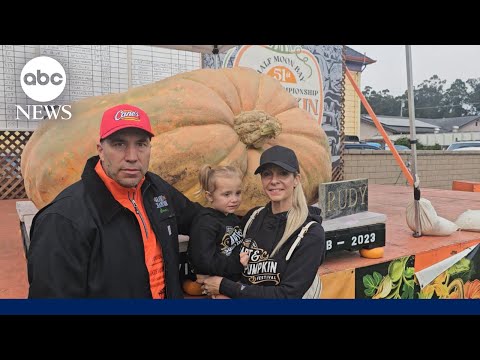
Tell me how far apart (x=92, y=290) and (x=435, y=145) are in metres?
2.58

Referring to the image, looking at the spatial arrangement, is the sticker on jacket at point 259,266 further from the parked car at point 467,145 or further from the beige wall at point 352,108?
the parked car at point 467,145

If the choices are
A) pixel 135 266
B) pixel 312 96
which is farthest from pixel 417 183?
pixel 312 96

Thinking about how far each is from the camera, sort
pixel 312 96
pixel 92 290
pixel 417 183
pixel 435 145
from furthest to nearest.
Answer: pixel 312 96
pixel 435 145
pixel 417 183
pixel 92 290

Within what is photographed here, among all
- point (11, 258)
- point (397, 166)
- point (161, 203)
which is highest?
point (397, 166)

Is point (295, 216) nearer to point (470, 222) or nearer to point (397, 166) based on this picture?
point (470, 222)

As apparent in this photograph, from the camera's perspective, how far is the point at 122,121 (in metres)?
1.36

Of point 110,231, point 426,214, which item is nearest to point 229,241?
point 110,231

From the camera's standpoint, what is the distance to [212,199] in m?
1.62

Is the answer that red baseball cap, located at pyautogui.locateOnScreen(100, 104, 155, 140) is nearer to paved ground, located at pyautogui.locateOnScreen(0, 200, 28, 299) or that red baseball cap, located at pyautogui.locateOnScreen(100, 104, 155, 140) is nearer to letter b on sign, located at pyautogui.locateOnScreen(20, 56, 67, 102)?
letter b on sign, located at pyautogui.locateOnScreen(20, 56, 67, 102)

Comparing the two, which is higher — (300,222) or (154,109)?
(154,109)

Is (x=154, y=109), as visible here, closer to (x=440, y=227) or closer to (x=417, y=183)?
(x=417, y=183)

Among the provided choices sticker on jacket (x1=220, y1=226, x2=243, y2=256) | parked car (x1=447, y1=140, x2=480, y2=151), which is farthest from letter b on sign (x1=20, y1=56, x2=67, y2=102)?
parked car (x1=447, y1=140, x2=480, y2=151)

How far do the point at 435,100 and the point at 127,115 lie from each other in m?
1.80

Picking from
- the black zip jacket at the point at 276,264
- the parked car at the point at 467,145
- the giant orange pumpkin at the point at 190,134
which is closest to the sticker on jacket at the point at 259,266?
the black zip jacket at the point at 276,264
